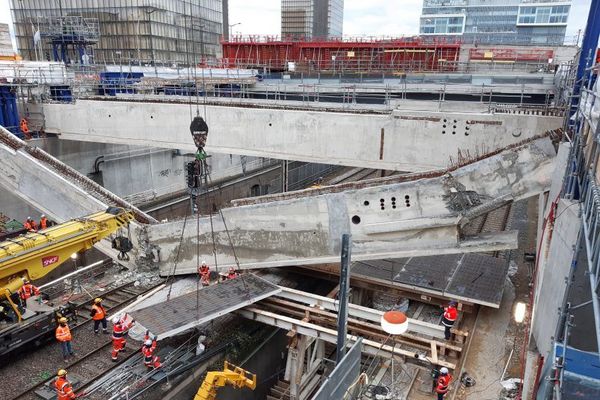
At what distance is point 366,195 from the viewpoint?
9.78m

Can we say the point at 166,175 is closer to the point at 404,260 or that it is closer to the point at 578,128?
the point at 404,260

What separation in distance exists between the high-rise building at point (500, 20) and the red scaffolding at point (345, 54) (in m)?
40.4

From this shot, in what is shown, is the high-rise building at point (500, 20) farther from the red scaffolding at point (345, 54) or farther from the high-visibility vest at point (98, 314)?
the high-visibility vest at point (98, 314)

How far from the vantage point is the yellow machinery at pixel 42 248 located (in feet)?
27.9

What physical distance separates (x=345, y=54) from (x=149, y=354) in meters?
29.1

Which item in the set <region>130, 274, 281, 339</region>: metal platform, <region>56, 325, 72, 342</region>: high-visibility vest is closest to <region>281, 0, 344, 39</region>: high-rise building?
<region>130, 274, 281, 339</region>: metal platform

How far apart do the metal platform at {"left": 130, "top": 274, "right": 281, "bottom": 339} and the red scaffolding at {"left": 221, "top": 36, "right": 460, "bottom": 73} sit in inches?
871

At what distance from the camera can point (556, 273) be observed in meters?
5.66

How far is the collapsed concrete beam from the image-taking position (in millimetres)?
8969

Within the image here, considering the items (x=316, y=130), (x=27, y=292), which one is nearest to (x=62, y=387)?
(x=27, y=292)

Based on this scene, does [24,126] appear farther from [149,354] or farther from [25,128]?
[149,354]

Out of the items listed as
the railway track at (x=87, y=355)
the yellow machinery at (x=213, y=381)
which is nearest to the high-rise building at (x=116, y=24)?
the railway track at (x=87, y=355)

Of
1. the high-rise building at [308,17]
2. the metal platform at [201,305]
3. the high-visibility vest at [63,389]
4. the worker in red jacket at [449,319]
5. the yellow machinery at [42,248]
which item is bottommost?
the high-visibility vest at [63,389]

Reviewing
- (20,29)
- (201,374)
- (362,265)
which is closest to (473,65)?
(362,265)
